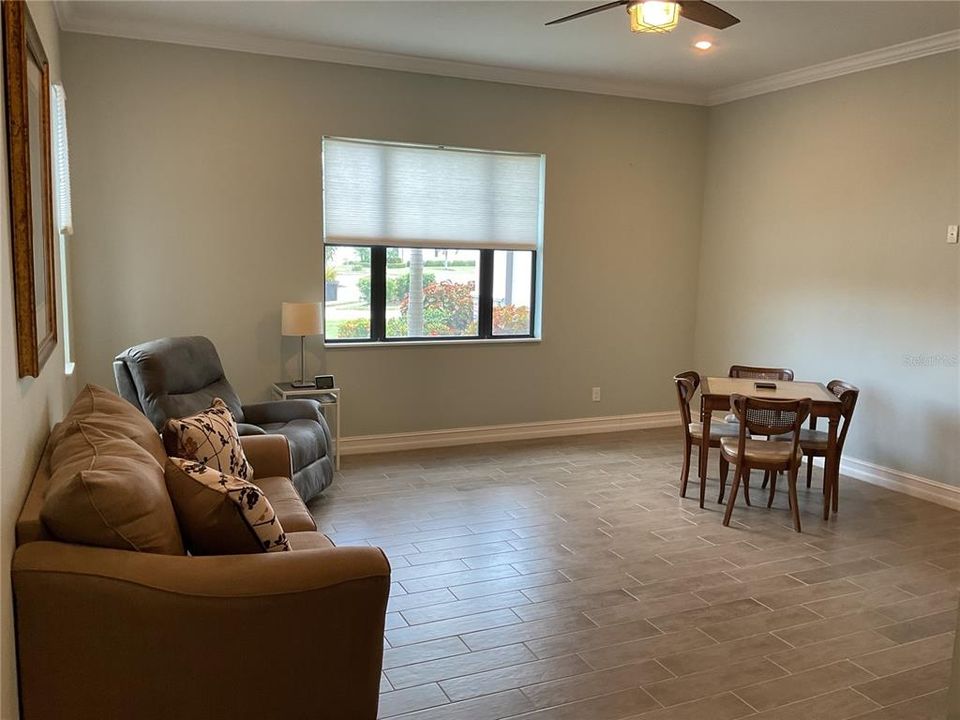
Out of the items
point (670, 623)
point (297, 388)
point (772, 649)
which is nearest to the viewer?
point (772, 649)

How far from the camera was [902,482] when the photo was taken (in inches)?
201

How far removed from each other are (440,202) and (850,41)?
2893 millimetres

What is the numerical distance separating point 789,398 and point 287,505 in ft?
9.34

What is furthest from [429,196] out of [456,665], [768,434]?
[456,665]

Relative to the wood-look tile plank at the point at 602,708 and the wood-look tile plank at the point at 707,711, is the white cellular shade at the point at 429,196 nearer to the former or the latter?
the wood-look tile plank at the point at 602,708

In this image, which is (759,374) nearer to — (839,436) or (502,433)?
(839,436)

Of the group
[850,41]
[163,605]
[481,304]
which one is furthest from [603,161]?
[163,605]

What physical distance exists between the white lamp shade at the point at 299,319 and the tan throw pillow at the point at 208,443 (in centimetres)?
199

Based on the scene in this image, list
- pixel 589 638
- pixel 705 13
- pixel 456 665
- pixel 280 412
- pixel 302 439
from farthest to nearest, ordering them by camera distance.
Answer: pixel 280 412 → pixel 302 439 → pixel 705 13 → pixel 589 638 → pixel 456 665

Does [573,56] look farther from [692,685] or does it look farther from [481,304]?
[692,685]

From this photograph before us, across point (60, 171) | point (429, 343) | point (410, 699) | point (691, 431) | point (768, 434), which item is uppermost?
point (60, 171)

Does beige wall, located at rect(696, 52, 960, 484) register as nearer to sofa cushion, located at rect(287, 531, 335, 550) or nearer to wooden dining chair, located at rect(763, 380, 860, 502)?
wooden dining chair, located at rect(763, 380, 860, 502)

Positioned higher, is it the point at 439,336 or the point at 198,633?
the point at 439,336

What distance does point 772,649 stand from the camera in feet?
9.73
